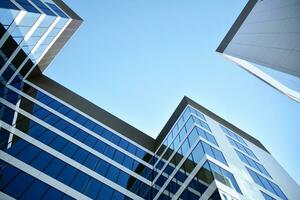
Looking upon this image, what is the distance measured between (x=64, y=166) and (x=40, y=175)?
2900 mm

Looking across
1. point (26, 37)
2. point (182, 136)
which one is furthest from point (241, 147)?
point (26, 37)

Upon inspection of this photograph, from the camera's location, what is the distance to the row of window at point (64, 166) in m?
22.5

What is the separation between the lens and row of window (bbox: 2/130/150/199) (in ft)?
74.0

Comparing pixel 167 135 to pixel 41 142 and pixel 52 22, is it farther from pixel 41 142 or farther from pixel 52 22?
pixel 52 22

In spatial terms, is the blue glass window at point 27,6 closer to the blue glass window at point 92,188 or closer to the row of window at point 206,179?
the blue glass window at point 92,188

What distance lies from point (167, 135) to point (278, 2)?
2385cm

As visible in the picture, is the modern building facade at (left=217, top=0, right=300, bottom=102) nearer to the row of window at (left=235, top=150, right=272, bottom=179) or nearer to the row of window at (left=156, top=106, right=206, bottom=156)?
the row of window at (left=156, top=106, right=206, bottom=156)

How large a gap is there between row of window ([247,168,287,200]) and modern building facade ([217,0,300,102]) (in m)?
10.2

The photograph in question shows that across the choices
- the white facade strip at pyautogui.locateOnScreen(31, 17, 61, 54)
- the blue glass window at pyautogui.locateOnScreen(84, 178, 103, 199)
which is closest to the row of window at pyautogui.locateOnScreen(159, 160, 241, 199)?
the blue glass window at pyautogui.locateOnScreen(84, 178, 103, 199)

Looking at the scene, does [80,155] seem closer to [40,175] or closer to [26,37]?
[40,175]

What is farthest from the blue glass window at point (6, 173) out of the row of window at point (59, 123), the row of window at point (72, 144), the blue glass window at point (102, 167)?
the blue glass window at point (102, 167)

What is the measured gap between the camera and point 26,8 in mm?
25062

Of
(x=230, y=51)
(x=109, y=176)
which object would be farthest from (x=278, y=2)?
(x=109, y=176)

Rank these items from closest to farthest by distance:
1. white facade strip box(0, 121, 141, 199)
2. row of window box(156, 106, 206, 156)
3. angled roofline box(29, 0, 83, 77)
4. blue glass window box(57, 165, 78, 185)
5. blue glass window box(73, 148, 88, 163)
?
Result: blue glass window box(57, 165, 78, 185), white facade strip box(0, 121, 141, 199), blue glass window box(73, 148, 88, 163), row of window box(156, 106, 206, 156), angled roofline box(29, 0, 83, 77)
